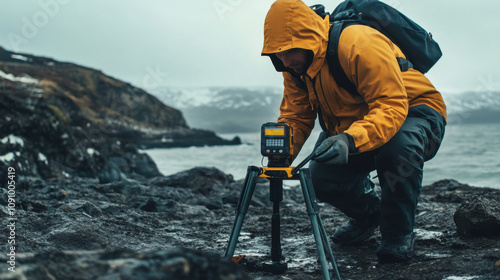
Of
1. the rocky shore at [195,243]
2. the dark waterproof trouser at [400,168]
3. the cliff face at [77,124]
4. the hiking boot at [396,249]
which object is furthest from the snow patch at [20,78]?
the hiking boot at [396,249]

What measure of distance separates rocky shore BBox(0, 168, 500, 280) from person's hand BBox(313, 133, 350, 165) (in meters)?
0.66

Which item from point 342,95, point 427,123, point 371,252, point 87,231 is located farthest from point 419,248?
point 87,231

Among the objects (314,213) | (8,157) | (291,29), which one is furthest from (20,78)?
(314,213)

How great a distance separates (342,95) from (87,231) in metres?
1.99

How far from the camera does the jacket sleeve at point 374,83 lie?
7.39ft

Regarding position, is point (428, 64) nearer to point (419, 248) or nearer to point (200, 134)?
point (419, 248)

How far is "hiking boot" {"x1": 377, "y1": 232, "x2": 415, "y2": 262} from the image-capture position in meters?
2.54

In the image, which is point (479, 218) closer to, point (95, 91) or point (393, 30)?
point (393, 30)

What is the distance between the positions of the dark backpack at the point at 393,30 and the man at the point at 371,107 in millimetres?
57

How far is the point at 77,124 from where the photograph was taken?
21.5 metres

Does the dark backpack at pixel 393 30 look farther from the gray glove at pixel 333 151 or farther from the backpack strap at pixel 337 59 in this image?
the gray glove at pixel 333 151

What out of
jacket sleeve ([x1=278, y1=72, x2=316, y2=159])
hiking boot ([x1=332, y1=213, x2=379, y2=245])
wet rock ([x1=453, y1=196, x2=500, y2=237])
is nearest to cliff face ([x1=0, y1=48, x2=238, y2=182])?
jacket sleeve ([x1=278, y1=72, x2=316, y2=159])

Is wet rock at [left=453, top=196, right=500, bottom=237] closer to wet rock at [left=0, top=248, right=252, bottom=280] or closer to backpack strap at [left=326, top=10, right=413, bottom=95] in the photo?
backpack strap at [left=326, top=10, right=413, bottom=95]

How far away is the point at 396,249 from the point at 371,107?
2.81ft
